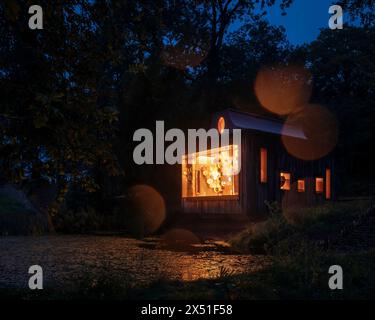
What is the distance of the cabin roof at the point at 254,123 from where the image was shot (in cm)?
1816

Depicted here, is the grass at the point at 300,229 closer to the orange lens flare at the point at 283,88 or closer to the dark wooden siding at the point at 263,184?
the dark wooden siding at the point at 263,184

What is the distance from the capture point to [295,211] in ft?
41.8

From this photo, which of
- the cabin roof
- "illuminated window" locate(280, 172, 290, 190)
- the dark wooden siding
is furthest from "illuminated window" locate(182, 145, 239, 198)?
"illuminated window" locate(280, 172, 290, 190)

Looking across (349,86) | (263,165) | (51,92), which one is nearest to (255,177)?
(263,165)

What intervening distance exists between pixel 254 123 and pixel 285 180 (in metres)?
2.92

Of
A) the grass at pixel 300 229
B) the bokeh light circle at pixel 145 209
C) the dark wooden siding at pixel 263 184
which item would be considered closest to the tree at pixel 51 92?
the grass at pixel 300 229

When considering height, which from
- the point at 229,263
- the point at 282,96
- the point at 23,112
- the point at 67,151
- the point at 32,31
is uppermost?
the point at 282,96

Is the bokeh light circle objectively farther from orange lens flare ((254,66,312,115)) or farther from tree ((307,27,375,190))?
tree ((307,27,375,190))

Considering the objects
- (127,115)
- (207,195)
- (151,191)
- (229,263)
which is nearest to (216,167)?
(207,195)

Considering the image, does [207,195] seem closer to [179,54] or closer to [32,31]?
[179,54]

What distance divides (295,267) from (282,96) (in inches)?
1058

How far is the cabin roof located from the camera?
715 inches

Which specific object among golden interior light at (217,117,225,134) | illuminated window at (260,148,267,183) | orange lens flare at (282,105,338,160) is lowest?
illuminated window at (260,148,267,183)

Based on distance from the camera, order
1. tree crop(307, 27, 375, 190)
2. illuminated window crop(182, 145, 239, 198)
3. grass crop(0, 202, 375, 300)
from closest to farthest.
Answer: grass crop(0, 202, 375, 300), illuminated window crop(182, 145, 239, 198), tree crop(307, 27, 375, 190)
